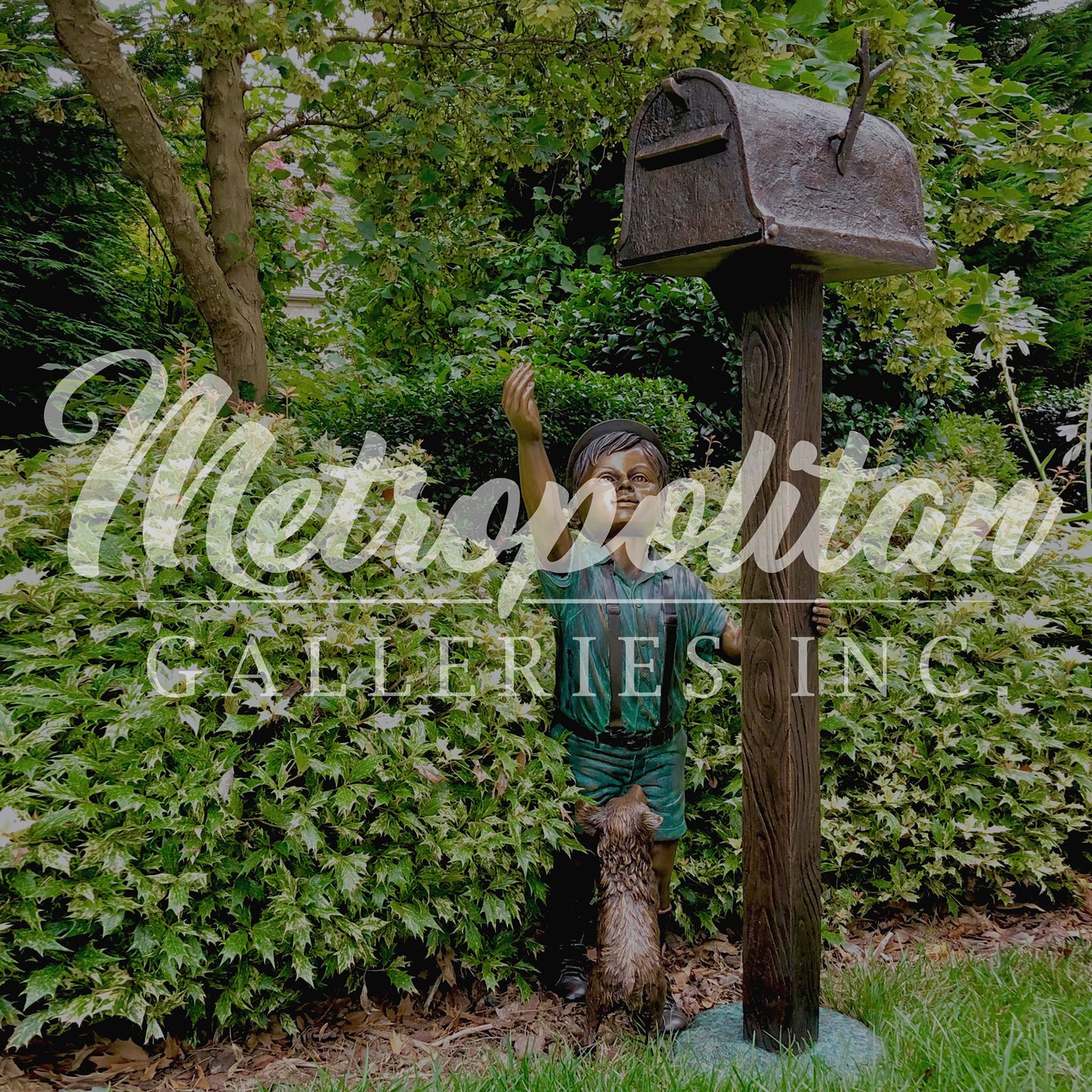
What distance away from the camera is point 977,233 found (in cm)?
424

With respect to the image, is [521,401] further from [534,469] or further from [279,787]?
[279,787]

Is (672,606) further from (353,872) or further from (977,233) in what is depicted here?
(977,233)

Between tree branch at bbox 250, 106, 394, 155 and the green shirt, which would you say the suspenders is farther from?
tree branch at bbox 250, 106, 394, 155

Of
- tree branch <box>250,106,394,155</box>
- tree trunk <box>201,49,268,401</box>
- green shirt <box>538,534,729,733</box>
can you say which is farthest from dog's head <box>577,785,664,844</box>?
tree branch <box>250,106,394,155</box>

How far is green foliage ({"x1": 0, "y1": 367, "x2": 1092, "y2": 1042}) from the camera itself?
240 centimetres

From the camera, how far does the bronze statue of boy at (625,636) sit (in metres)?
2.87

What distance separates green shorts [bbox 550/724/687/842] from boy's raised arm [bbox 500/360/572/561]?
0.65 meters

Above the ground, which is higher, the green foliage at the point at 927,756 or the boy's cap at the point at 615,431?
the boy's cap at the point at 615,431

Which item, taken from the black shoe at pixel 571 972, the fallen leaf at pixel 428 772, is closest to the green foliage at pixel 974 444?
the black shoe at pixel 571 972

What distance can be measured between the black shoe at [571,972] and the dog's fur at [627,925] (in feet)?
1.08

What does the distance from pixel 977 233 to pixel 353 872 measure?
3.76 meters

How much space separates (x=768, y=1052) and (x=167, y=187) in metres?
4.31

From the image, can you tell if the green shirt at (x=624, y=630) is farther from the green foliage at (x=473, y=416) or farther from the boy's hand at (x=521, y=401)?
the green foliage at (x=473, y=416)

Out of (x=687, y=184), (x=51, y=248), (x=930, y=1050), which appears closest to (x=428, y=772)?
(x=930, y=1050)
